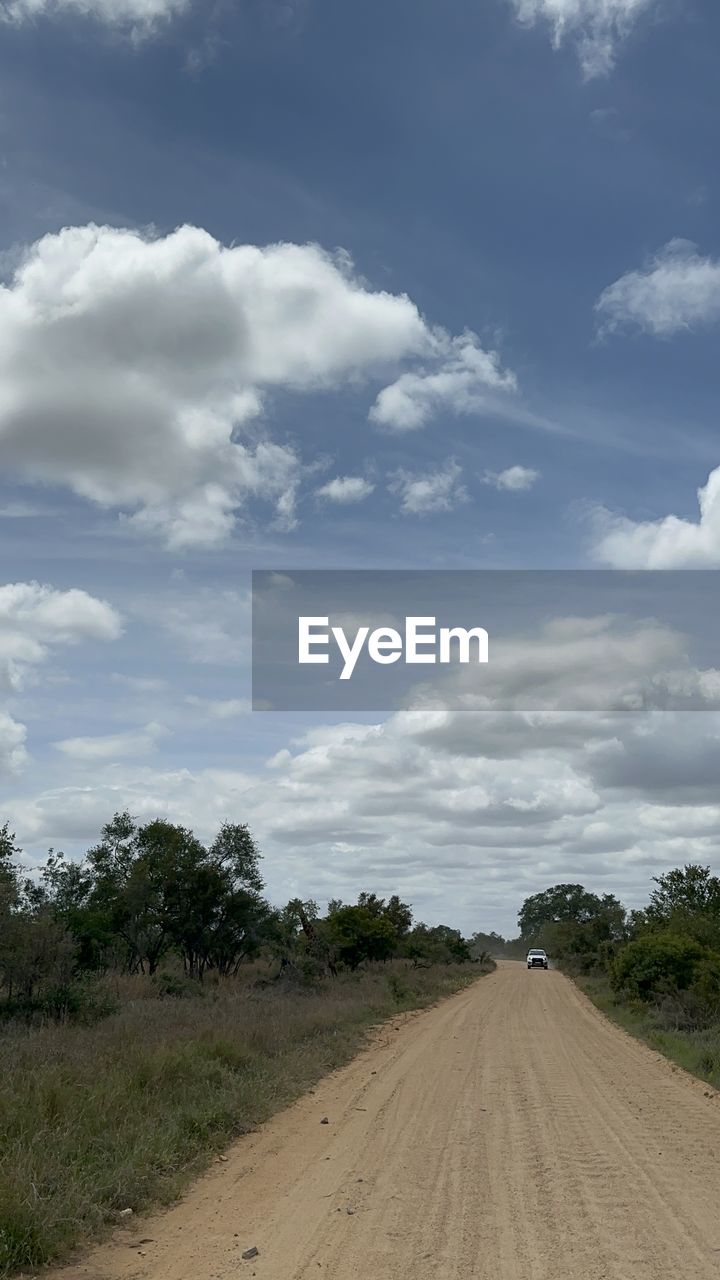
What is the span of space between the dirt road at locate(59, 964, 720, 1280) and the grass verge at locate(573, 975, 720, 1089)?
124 cm

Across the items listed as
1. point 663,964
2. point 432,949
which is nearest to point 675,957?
point 663,964

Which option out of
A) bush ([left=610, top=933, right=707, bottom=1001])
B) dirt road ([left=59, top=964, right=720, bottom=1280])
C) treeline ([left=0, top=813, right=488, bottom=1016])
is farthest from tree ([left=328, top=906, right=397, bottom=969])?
dirt road ([left=59, top=964, right=720, bottom=1280])

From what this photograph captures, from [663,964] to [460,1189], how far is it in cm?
2253

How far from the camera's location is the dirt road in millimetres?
7469

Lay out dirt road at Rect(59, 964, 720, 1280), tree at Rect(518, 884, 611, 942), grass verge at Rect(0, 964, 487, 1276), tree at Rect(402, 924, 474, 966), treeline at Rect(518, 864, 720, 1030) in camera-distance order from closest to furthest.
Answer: dirt road at Rect(59, 964, 720, 1280), grass verge at Rect(0, 964, 487, 1276), treeline at Rect(518, 864, 720, 1030), tree at Rect(402, 924, 474, 966), tree at Rect(518, 884, 611, 942)

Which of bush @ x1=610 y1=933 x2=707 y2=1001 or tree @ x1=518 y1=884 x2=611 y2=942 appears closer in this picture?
bush @ x1=610 y1=933 x2=707 y2=1001

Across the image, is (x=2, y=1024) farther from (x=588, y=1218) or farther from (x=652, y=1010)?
(x=652, y=1010)

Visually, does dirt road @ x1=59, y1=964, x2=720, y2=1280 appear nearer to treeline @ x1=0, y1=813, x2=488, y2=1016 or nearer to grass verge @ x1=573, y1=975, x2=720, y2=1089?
grass verge @ x1=573, y1=975, x2=720, y2=1089

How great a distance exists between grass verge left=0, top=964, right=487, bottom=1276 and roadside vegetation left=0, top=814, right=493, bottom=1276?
2 centimetres

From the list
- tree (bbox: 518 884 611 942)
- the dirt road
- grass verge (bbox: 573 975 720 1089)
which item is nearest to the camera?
the dirt road

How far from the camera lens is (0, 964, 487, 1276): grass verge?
8.28 m

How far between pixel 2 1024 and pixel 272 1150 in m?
10.2

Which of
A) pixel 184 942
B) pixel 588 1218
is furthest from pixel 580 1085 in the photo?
pixel 184 942

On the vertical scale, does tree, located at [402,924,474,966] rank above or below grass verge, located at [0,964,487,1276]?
below
